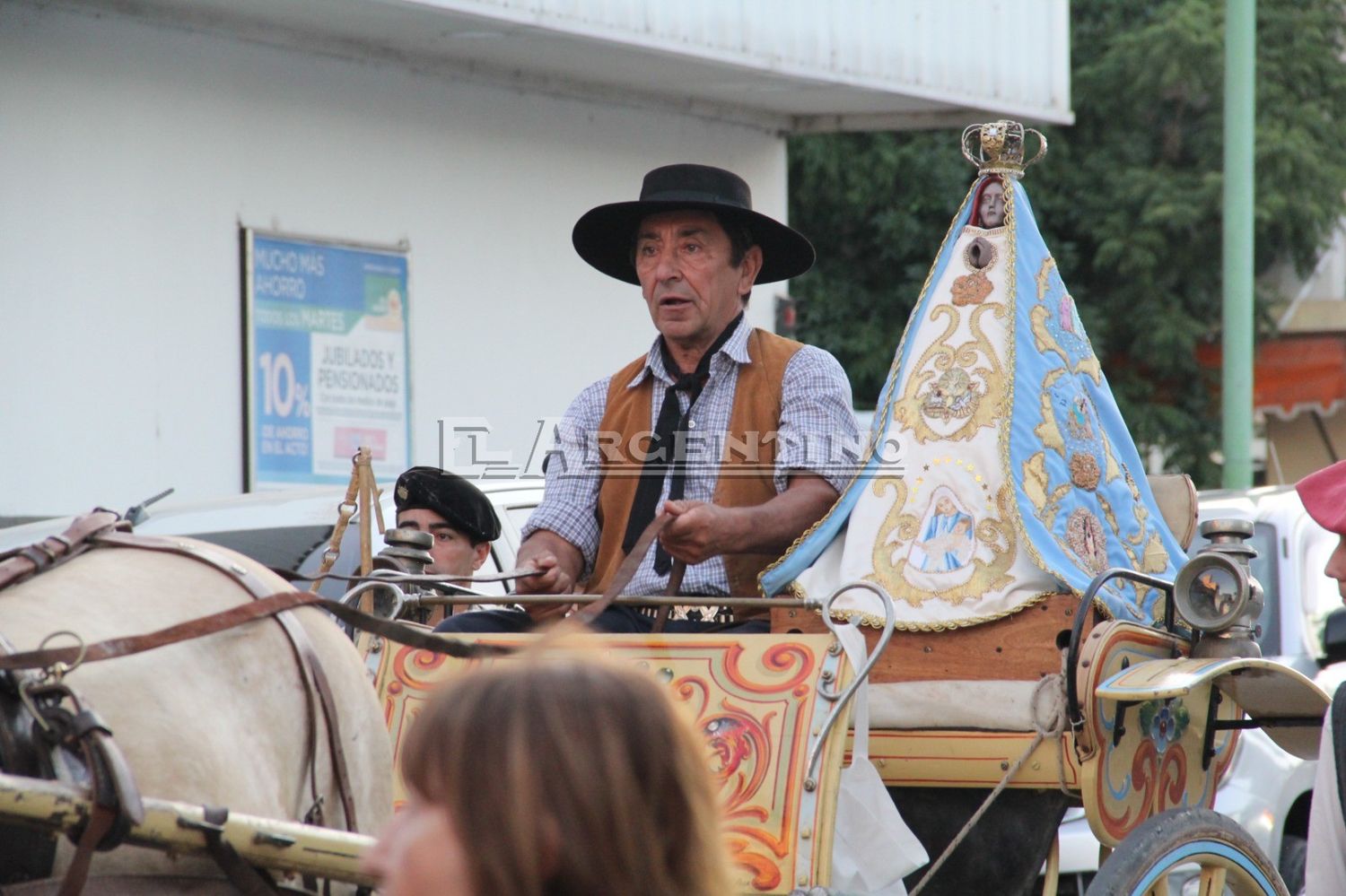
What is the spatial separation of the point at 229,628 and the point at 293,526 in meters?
3.16

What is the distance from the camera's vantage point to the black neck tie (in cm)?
435

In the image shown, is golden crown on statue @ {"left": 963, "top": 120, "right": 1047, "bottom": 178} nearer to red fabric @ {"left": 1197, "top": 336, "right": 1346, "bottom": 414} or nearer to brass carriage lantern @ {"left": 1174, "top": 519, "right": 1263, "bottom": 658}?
brass carriage lantern @ {"left": 1174, "top": 519, "right": 1263, "bottom": 658}

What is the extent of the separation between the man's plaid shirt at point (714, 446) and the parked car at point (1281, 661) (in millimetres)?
2015

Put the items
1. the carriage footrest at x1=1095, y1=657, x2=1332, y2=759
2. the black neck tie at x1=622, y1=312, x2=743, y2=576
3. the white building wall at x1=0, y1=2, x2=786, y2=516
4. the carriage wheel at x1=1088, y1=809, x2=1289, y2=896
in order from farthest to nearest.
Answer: the white building wall at x1=0, y1=2, x2=786, y2=516 → the black neck tie at x1=622, y1=312, x2=743, y2=576 → the carriage footrest at x1=1095, y1=657, x2=1332, y2=759 → the carriage wheel at x1=1088, y1=809, x2=1289, y2=896

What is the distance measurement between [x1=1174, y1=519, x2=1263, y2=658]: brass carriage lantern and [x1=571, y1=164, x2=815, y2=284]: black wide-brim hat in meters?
1.25

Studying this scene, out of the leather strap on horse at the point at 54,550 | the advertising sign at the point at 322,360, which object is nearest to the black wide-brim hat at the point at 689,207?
the leather strap on horse at the point at 54,550

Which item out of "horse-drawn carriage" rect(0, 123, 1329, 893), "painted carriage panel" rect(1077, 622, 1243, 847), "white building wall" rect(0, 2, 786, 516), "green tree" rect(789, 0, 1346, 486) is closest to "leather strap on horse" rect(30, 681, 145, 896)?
"horse-drawn carriage" rect(0, 123, 1329, 893)

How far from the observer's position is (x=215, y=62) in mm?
8633

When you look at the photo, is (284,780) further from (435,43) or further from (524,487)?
(435,43)

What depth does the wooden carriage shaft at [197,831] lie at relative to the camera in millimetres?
2363

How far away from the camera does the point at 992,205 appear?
14.6 feet

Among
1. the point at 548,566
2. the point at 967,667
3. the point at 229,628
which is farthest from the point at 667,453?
the point at 229,628

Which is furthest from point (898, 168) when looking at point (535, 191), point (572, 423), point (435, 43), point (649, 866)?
point (649, 866)

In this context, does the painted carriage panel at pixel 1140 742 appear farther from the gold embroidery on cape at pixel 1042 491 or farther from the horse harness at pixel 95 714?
the horse harness at pixel 95 714
